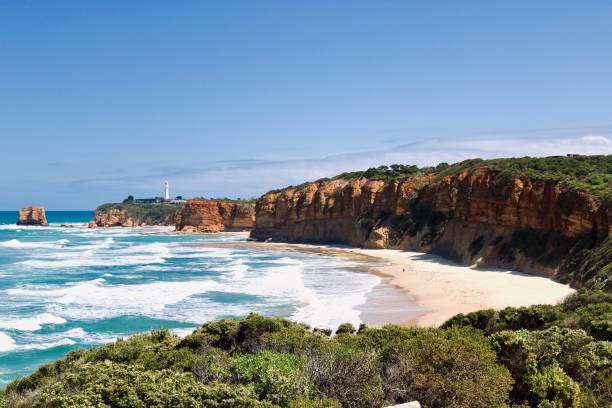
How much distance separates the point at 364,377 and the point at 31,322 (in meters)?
21.0

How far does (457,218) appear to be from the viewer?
51.8m

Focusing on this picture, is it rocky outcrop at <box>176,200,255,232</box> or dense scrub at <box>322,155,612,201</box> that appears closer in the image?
dense scrub at <box>322,155,612,201</box>

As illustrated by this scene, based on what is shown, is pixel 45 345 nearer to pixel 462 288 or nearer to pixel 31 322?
pixel 31 322

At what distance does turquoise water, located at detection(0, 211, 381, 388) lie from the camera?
23.4 meters

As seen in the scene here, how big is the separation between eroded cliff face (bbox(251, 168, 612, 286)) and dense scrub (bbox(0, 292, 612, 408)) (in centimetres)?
2145

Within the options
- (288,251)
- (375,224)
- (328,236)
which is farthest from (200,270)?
(328,236)

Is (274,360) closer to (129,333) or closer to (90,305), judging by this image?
(129,333)

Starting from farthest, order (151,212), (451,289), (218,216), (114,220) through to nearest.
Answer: (151,212) → (114,220) → (218,216) → (451,289)

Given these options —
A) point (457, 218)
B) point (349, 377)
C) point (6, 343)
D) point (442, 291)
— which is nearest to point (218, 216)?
point (457, 218)

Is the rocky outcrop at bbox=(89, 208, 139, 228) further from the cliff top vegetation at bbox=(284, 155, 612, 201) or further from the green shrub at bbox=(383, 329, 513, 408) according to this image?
the green shrub at bbox=(383, 329, 513, 408)

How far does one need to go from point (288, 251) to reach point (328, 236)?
1043 cm

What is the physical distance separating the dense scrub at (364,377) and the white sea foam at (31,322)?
1258cm

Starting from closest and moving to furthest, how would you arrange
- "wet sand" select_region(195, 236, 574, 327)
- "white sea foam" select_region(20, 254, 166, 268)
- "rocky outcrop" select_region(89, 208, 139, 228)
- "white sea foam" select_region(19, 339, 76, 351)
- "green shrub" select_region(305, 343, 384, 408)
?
1. "green shrub" select_region(305, 343, 384, 408)
2. "white sea foam" select_region(19, 339, 76, 351)
3. "wet sand" select_region(195, 236, 574, 327)
4. "white sea foam" select_region(20, 254, 166, 268)
5. "rocky outcrop" select_region(89, 208, 139, 228)

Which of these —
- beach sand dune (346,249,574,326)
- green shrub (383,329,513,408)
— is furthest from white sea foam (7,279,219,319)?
green shrub (383,329,513,408)
